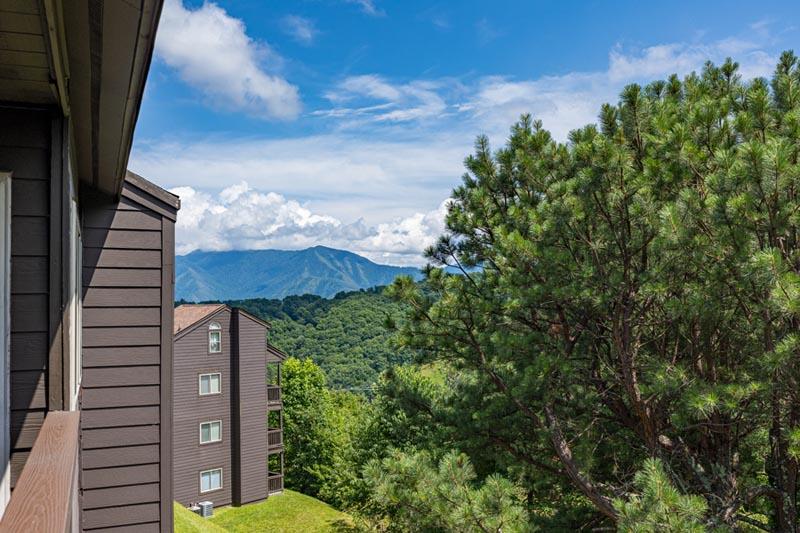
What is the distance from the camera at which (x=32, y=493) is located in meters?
1.27

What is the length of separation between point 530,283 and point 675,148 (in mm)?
1817

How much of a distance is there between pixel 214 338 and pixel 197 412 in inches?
92.6

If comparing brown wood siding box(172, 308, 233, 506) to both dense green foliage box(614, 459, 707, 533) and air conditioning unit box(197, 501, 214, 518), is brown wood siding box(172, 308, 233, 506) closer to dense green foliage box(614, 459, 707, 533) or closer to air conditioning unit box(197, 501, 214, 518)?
air conditioning unit box(197, 501, 214, 518)

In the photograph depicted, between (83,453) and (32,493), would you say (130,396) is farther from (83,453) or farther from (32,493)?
(32,493)

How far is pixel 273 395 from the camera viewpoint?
69.2 feet

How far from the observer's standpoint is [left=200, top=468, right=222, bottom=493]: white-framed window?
60.3 ft

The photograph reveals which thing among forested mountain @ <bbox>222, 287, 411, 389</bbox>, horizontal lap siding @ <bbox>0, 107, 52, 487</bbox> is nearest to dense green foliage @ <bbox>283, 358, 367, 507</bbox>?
forested mountain @ <bbox>222, 287, 411, 389</bbox>

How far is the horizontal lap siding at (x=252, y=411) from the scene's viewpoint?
19156mm

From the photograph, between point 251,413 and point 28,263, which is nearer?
point 28,263

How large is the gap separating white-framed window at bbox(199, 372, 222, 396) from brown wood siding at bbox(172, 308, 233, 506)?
12 cm

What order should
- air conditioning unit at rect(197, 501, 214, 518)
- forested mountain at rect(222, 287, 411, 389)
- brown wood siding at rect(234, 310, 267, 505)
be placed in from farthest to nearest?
forested mountain at rect(222, 287, 411, 389), brown wood siding at rect(234, 310, 267, 505), air conditioning unit at rect(197, 501, 214, 518)

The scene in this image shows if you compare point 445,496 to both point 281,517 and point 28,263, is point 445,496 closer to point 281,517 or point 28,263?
point 28,263

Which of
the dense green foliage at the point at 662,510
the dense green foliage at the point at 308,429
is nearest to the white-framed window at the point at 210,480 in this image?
the dense green foliage at the point at 308,429

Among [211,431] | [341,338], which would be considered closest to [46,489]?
[211,431]
